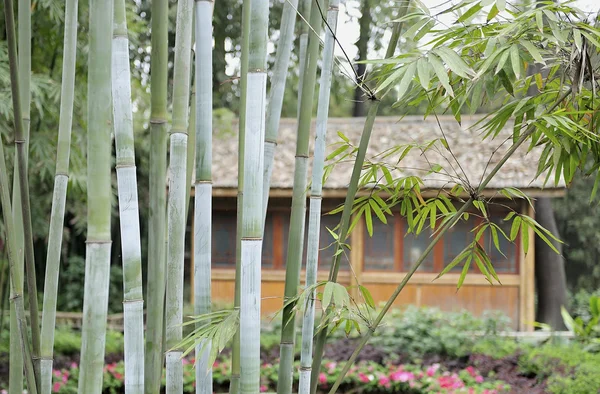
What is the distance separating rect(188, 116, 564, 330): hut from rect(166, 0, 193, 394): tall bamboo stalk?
6129 mm

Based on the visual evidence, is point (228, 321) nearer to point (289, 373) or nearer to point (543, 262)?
point (289, 373)

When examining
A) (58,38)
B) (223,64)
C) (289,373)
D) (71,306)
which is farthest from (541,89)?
(71,306)

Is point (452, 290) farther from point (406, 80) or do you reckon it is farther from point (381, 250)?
point (406, 80)

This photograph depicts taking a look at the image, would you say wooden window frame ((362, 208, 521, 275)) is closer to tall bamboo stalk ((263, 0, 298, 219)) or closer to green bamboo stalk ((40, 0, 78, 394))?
tall bamboo stalk ((263, 0, 298, 219))

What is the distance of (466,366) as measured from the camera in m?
5.19

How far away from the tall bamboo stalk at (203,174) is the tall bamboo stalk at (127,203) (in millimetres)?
113

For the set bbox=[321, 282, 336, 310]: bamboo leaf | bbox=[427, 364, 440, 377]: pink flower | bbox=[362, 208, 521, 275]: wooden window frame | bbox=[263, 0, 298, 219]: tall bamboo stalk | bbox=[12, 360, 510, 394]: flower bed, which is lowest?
bbox=[12, 360, 510, 394]: flower bed

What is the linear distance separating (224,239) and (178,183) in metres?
7.25

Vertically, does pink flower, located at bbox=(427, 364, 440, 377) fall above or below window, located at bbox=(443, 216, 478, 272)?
below

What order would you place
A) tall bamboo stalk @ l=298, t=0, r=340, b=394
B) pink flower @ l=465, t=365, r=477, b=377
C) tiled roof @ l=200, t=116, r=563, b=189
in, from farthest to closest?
tiled roof @ l=200, t=116, r=563, b=189 → pink flower @ l=465, t=365, r=477, b=377 → tall bamboo stalk @ l=298, t=0, r=340, b=394

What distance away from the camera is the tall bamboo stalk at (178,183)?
1.19 m

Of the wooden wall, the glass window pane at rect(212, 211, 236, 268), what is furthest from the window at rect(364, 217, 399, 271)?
the glass window pane at rect(212, 211, 236, 268)

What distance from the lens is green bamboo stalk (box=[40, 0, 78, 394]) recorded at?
1.35 meters

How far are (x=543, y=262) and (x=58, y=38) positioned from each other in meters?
6.25
